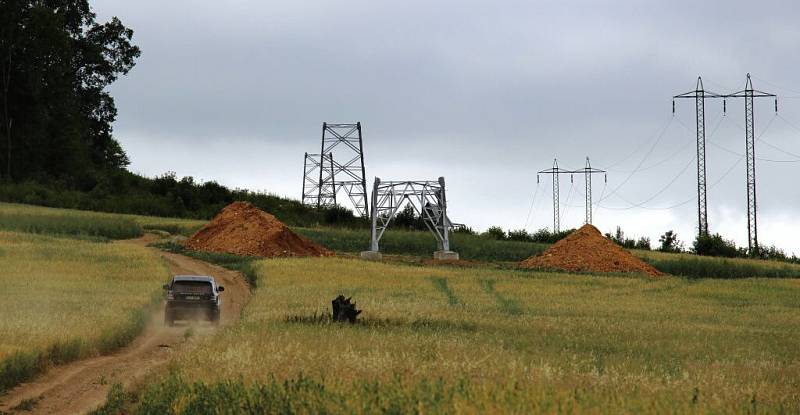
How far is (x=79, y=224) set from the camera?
81.8 metres

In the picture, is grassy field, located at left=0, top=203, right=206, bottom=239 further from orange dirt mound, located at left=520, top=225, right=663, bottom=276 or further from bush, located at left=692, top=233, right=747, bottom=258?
bush, located at left=692, top=233, right=747, bottom=258

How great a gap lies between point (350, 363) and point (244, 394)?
3.33 meters

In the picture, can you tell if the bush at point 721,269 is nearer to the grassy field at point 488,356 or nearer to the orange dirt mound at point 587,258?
the orange dirt mound at point 587,258

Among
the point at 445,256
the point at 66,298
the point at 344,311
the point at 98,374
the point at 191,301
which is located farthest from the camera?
the point at 445,256

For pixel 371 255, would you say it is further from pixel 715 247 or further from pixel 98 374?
pixel 98 374

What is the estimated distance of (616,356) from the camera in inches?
974

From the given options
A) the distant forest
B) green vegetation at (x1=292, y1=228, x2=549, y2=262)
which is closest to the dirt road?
green vegetation at (x1=292, y1=228, x2=549, y2=262)

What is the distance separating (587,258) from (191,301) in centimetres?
4588

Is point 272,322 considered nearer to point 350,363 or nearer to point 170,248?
point 350,363

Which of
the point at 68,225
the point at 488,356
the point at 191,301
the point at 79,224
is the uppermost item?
the point at 79,224

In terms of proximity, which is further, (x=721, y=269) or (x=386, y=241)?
(x=386, y=241)

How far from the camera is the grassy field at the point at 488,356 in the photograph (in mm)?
14969

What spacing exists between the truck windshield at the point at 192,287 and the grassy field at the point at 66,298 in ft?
4.59

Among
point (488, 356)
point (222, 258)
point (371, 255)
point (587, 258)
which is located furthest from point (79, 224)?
point (488, 356)
